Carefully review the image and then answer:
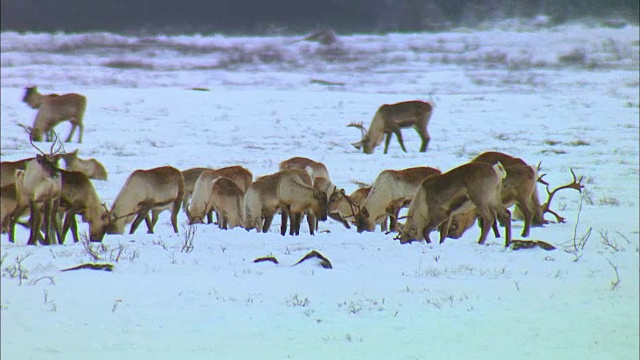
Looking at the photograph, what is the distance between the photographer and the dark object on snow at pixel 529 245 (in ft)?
19.0

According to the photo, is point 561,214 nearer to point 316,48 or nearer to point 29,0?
point 29,0

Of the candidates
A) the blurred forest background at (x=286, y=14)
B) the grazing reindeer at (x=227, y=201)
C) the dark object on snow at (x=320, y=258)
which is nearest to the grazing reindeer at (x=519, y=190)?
the dark object on snow at (x=320, y=258)

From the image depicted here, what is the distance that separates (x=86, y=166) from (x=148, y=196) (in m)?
2.48

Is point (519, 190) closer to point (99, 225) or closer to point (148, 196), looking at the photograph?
point (148, 196)

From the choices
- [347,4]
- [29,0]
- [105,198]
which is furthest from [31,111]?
[347,4]

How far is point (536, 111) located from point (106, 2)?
9164 mm

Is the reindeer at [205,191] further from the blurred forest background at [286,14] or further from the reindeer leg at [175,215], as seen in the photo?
the blurred forest background at [286,14]

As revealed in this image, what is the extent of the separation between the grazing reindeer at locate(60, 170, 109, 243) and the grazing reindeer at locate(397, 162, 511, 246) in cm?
220

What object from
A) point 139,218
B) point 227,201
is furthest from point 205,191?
point 139,218

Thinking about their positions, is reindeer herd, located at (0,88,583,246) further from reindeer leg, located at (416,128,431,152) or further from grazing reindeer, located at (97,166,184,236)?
reindeer leg, located at (416,128,431,152)

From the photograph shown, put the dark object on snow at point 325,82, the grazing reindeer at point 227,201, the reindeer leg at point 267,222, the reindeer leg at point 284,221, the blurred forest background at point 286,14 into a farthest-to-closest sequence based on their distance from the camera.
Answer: the dark object on snow at point 325,82, the blurred forest background at point 286,14, the grazing reindeer at point 227,201, the reindeer leg at point 267,222, the reindeer leg at point 284,221

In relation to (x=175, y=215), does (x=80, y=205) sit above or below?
above

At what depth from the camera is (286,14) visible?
2180 cm

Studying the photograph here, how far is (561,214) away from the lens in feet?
25.5
